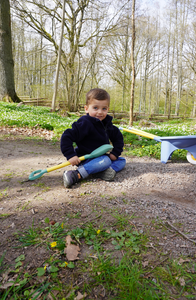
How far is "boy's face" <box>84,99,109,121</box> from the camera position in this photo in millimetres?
2430

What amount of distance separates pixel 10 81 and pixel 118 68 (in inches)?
585

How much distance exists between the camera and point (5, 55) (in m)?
9.84

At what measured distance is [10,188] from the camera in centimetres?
227

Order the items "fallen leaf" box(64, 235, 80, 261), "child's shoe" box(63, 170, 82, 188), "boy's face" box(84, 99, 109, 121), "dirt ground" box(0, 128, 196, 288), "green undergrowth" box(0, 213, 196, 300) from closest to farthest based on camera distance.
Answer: "green undergrowth" box(0, 213, 196, 300) → "fallen leaf" box(64, 235, 80, 261) → "dirt ground" box(0, 128, 196, 288) → "child's shoe" box(63, 170, 82, 188) → "boy's face" box(84, 99, 109, 121)

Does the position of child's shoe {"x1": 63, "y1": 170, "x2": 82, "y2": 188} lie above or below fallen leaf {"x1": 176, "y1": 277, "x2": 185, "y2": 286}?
above

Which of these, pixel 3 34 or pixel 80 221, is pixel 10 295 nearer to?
pixel 80 221

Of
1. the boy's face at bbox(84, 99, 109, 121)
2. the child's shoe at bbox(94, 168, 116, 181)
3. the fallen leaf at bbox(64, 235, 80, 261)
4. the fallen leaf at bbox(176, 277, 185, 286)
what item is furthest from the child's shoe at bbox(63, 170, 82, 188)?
the fallen leaf at bbox(176, 277, 185, 286)

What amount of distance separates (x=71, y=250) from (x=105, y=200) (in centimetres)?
75

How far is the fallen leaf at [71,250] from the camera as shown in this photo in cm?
125

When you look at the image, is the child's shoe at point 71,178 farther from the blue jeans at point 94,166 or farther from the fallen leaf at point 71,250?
the fallen leaf at point 71,250

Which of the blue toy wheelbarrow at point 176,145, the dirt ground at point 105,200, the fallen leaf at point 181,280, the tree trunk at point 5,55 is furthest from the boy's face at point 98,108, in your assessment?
the tree trunk at point 5,55

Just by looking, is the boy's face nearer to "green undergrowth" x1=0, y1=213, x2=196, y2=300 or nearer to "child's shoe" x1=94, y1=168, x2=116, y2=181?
"child's shoe" x1=94, y1=168, x2=116, y2=181

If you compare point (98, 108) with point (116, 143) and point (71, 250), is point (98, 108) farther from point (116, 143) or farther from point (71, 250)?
point (71, 250)

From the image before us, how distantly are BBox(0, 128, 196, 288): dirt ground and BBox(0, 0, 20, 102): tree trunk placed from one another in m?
8.67
